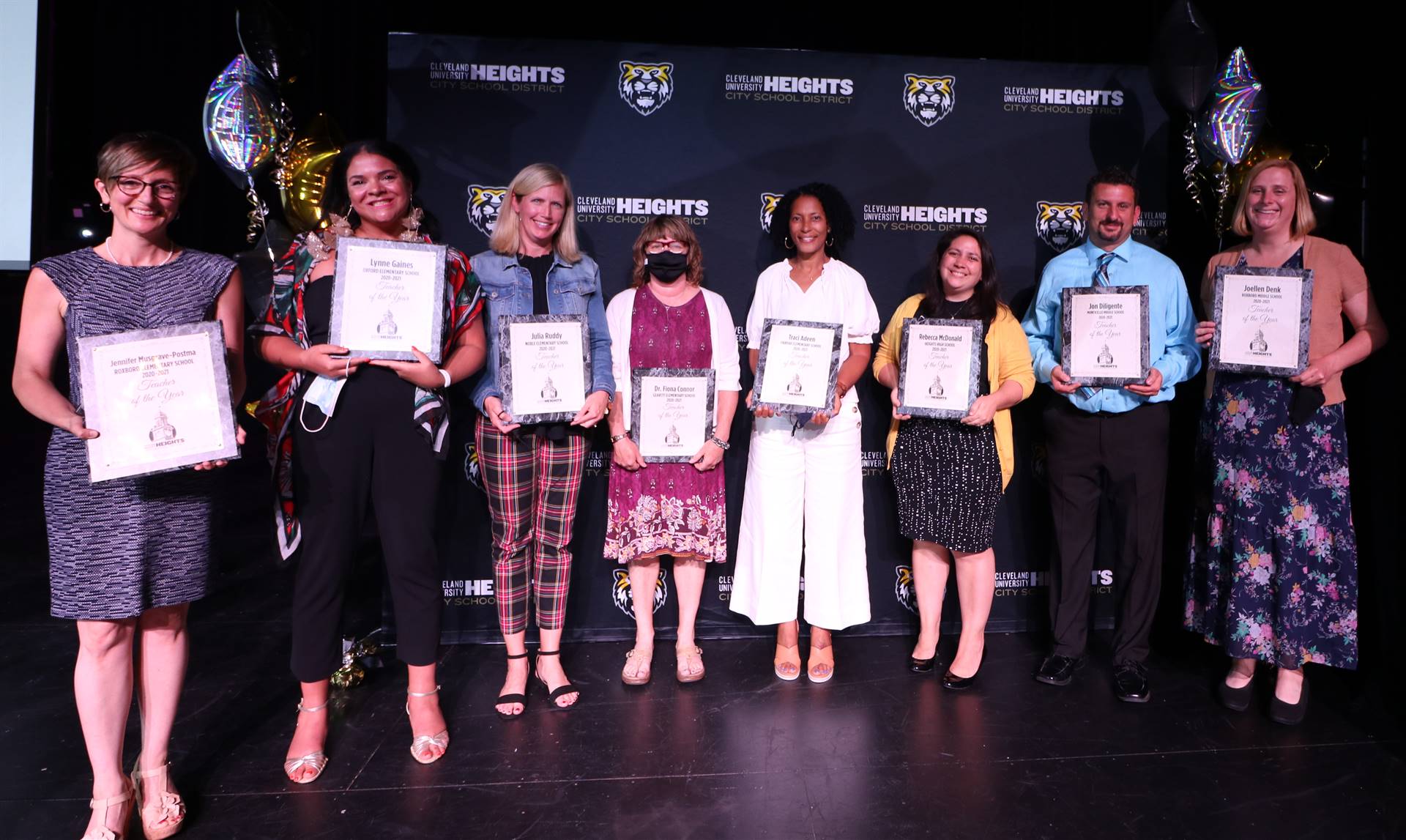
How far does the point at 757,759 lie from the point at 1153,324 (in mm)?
2069

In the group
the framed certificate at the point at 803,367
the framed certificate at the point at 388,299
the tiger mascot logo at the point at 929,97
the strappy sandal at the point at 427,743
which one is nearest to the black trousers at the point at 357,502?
the framed certificate at the point at 388,299

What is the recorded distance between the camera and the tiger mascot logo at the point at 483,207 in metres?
3.45

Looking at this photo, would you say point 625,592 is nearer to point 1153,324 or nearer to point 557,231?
point 557,231

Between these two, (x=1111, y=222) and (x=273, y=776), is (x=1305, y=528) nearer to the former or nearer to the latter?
(x=1111, y=222)

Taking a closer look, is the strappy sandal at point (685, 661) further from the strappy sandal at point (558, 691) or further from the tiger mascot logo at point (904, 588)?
the tiger mascot logo at point (904, 588)

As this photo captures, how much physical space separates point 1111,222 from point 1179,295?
374 mm

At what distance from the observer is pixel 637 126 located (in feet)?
11.6

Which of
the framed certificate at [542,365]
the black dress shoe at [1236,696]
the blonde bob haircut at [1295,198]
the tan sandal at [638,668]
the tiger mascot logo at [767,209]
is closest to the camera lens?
the framed certificate at [542,365]

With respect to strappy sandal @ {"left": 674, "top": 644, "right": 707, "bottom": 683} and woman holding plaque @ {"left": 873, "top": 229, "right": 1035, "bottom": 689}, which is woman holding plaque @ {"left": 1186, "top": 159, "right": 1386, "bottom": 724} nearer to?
woman holding plaque @ {"left": 873, "top": 229, "right": 1035, "bottom": 689}

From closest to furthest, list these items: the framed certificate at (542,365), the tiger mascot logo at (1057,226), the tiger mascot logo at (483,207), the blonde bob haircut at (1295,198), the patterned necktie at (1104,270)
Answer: the framed certificate at (542,365) < the blonde bob haircut at (1295,198) < the patterned necktie at (1104,270) < the tiger mascot logo at (483,207) < the tiger mascot logo at (1057,226)

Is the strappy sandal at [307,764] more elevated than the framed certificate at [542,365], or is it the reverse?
the framed certificate at [542,365]

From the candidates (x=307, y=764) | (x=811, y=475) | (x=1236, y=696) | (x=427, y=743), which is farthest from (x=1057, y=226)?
(x=307, y=764)

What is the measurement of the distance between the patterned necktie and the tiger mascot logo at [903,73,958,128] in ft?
3.46

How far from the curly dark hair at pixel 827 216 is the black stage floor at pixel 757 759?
1711 mm
